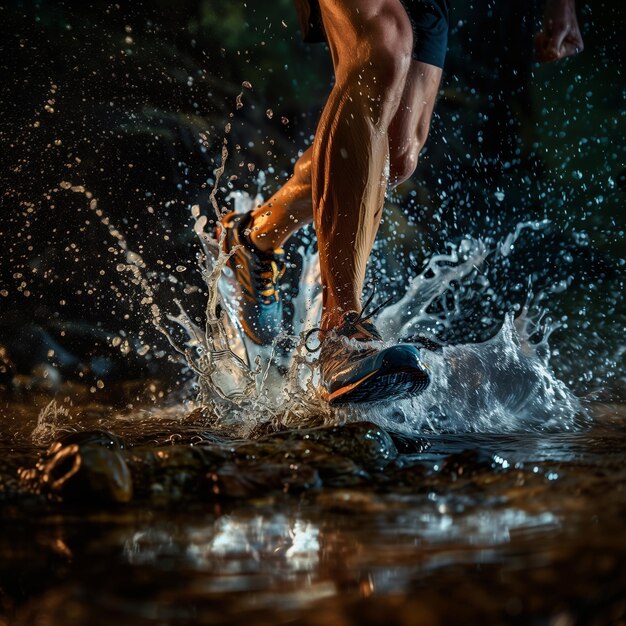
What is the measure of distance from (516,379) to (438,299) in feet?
4.23

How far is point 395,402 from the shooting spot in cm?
179

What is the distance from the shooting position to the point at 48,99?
340 cm

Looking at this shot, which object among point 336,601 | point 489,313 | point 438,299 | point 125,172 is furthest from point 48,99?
point 336,601

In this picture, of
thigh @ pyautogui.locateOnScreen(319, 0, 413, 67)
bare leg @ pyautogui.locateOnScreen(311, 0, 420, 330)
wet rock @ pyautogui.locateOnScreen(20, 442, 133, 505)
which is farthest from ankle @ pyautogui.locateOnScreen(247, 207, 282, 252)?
wet rock @ pyautogui.locateOnScreen(20, 442, 133, 505)

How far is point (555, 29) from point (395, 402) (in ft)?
4.94

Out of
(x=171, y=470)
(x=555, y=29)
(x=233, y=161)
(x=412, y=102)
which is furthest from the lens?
(x=233, y=161)

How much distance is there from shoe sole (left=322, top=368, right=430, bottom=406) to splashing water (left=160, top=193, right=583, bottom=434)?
0.08 m

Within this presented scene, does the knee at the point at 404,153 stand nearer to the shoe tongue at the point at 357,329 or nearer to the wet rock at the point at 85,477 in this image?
the shoe tongue at the point at 357,329

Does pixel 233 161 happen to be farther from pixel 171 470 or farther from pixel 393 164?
pixel 171 470

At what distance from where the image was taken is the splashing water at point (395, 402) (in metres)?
1.78

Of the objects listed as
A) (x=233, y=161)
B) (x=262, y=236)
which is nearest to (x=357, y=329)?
(x=262, y=236)

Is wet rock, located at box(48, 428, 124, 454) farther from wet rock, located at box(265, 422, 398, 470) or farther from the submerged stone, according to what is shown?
wet rock, located at box(265, 422, 398, 470)

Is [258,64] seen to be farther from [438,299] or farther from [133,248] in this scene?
[438,299]

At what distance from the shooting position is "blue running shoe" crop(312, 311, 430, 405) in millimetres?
1483
